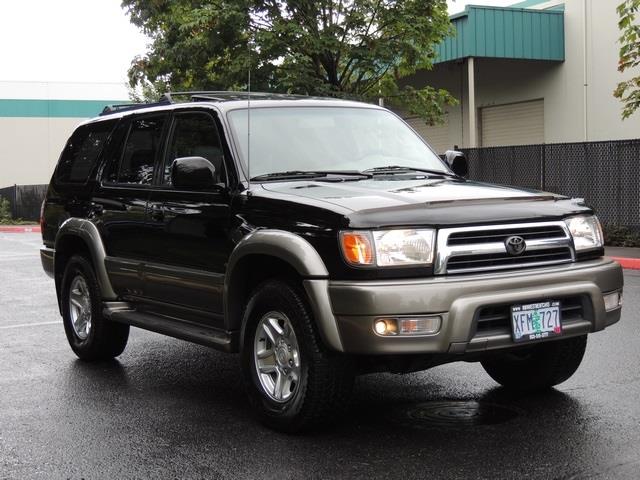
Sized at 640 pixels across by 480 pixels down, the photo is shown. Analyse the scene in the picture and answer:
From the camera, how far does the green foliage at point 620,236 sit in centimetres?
1614

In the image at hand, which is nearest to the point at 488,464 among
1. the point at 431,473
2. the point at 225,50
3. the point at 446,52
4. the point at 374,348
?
the point at 431,473

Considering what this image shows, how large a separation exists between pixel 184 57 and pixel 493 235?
17.0m

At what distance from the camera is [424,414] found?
210 inches

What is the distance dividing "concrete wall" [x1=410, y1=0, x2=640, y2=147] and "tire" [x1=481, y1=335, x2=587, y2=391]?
17191 millimetres

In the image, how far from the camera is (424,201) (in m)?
4.73

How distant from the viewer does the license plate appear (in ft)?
15.3

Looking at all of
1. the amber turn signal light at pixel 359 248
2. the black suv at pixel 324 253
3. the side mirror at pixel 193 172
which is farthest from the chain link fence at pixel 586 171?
the amber turn signal light at pixel 359 248

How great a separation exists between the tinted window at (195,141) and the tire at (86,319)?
1347 millimetres

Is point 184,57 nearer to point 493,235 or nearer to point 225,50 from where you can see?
point 225,50

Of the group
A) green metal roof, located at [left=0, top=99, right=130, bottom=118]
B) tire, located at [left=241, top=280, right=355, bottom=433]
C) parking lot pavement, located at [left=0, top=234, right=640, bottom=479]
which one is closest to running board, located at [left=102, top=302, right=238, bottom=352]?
tire, located at [left=241, top=280, right=355, bottom=433]

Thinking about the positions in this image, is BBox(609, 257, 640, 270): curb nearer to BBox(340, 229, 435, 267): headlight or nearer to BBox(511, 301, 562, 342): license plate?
BBox(511, 301, 562, 342): license plate

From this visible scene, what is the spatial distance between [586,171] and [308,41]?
20.3 ft

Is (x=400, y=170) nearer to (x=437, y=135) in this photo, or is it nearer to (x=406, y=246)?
(x=406, y=246)

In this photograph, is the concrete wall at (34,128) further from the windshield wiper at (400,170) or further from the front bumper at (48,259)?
the windshield wiper at (400,170)
